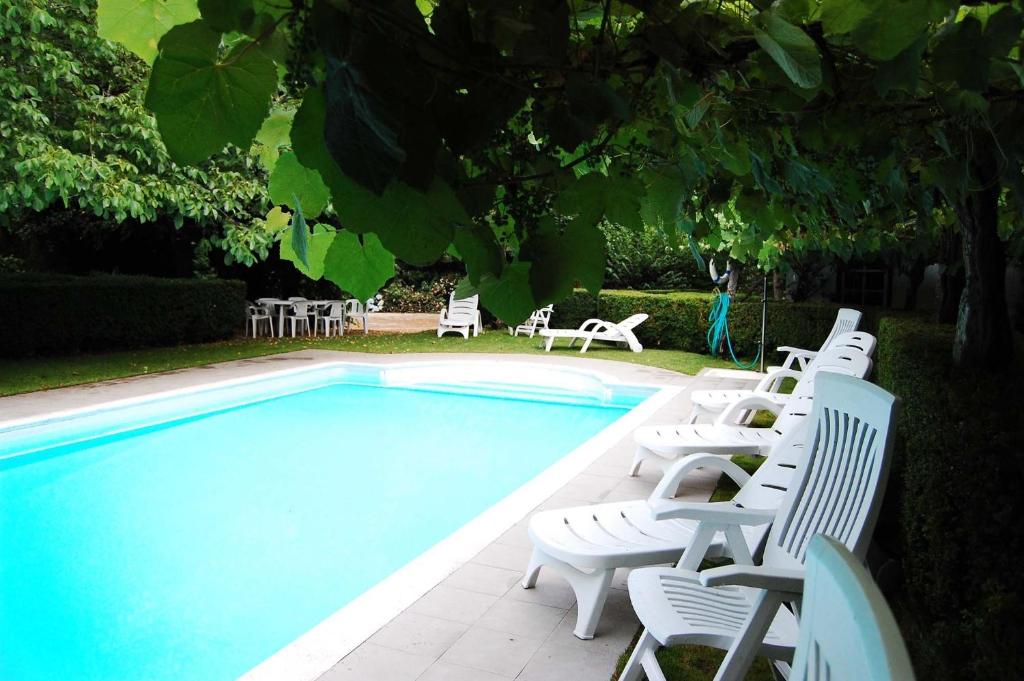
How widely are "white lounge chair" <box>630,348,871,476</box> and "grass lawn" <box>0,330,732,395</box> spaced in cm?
604

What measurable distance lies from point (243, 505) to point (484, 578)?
3.40 metres

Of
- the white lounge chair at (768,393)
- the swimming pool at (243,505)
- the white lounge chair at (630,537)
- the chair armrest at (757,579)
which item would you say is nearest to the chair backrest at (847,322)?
the white lounge chair at (768,393)

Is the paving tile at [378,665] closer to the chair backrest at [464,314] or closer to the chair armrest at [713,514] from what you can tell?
the chair armrest at [713,514]

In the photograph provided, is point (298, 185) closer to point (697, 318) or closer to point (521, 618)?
point (521, 618)

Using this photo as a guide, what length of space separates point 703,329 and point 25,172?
1151cm

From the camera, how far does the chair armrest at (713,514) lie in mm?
3045

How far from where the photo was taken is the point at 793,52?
836 millimetres

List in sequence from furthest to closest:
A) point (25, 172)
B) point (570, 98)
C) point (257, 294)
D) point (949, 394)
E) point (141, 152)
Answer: point (257, 294), point (141, 152), point (25, 172), point (949, 394), point (570, 98)

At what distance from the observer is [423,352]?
48.5ft

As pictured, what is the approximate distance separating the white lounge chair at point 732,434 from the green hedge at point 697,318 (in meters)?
5.75

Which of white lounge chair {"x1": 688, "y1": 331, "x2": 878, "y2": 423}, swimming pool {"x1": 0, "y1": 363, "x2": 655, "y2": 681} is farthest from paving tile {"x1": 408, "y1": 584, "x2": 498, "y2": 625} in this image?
white lounge chair {"x1": 688, "y1": 331, "x2": 878, "y2": 423}

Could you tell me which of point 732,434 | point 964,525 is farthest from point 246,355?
point 964,525

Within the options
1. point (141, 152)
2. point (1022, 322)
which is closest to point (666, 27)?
point (1022, 322)

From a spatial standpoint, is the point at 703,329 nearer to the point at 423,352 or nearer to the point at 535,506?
the point at 423,352
